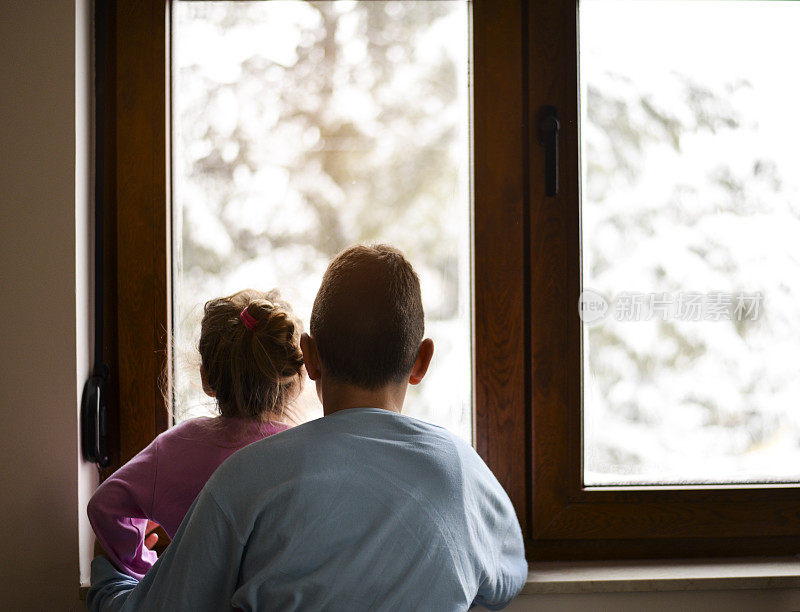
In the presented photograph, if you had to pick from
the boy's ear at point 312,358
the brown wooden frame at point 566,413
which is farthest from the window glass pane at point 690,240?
the boy's ear at point 312,358

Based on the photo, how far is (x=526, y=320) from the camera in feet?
4.25

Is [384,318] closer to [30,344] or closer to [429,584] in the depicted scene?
[429,584]

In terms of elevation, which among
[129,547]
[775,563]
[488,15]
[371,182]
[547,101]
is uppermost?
[488,15]

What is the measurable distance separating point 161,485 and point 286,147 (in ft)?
2.07

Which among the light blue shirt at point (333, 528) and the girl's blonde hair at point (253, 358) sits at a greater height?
the girl's blonde hair at point (253, 358)

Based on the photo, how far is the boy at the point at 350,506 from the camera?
0.72 m

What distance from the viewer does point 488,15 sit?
1.29 meters

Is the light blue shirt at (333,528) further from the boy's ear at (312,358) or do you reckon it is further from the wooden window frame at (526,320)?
the wooden window frame at (526,320)

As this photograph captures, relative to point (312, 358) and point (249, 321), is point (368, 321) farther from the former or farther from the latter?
point (249, 321)

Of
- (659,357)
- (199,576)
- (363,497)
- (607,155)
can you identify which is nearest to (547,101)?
(607,155)

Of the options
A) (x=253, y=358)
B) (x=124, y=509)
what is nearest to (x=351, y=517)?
(x=253, y=358)

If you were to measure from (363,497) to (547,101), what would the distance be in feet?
2.82

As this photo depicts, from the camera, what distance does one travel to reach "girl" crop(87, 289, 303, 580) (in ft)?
3.36

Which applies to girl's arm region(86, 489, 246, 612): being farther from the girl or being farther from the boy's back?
the girl
